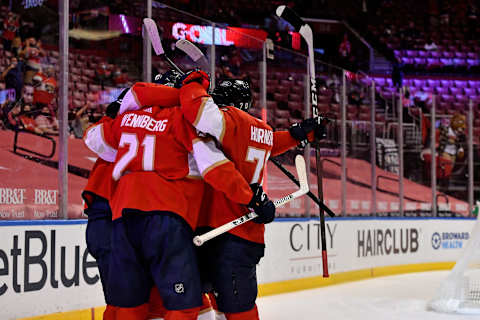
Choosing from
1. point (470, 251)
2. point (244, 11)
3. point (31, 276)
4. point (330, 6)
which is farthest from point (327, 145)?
point (330, 6)

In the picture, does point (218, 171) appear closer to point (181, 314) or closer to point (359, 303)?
point (181, 314)

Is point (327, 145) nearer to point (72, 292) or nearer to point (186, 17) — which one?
point (186, 17)

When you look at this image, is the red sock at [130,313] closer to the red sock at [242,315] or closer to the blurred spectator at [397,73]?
the red sock at [242,315]

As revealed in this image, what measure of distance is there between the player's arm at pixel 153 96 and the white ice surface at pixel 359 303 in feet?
7.65

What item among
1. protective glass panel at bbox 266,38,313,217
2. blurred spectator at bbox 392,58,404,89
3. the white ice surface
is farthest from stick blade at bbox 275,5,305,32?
blurred spectator at bbox 392,58,404,89

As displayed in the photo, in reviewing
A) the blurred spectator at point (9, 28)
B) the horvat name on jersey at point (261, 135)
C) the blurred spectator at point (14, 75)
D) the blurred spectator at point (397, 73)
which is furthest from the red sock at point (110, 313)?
the blurred spectator at point (397, 73)

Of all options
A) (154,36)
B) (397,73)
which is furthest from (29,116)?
(397,73)

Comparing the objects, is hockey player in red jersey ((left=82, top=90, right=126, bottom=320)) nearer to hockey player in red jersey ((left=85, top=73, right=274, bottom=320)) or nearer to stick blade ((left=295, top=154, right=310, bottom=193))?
hockey player in red jersey ((left=85, top=73, right=274, bottom=320))

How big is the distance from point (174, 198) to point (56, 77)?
2089mm

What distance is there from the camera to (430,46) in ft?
53.9

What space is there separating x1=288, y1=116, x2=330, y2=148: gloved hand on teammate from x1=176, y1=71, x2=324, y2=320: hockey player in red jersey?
24 cm

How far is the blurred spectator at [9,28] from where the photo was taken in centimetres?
475

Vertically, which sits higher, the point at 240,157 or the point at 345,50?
the point at 345,50

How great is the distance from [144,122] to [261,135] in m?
0.49
